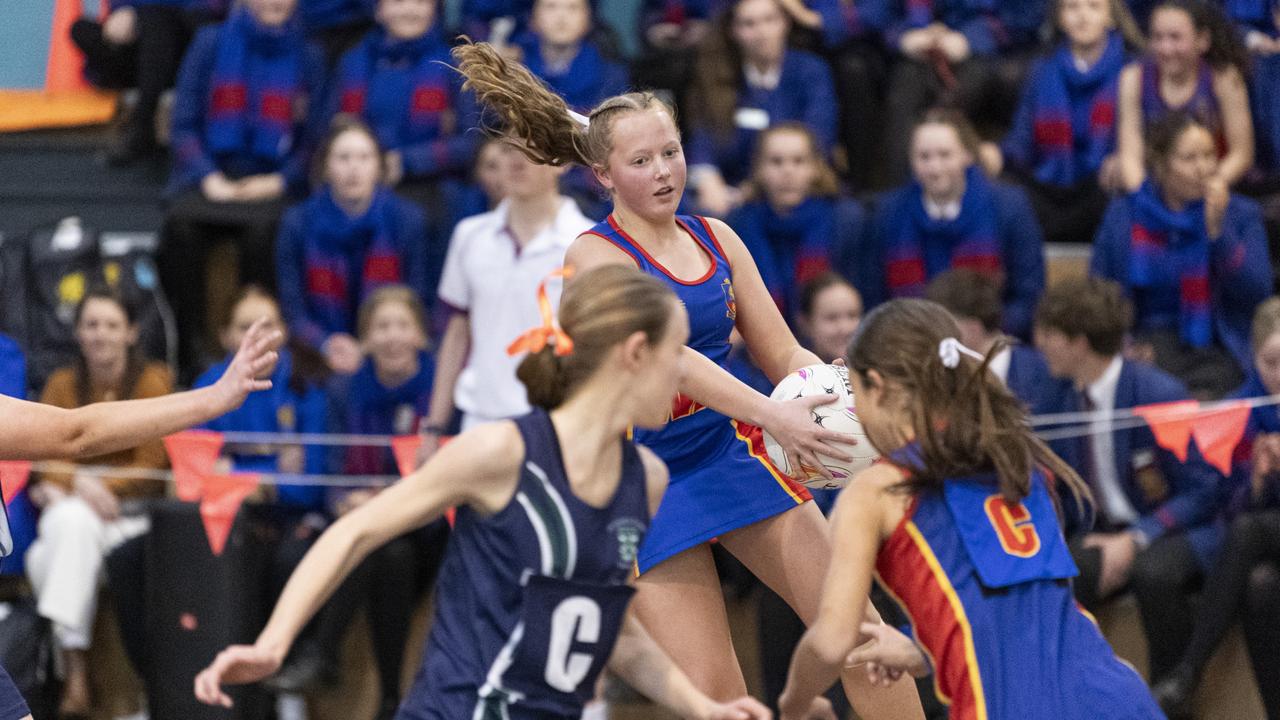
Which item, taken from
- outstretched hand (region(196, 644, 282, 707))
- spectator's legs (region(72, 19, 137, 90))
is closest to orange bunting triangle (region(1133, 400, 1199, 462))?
outstretched hand (region(196, 644, 282, 707))

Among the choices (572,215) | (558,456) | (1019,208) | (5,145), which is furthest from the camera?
(5,145)

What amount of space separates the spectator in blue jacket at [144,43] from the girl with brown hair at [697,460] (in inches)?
190

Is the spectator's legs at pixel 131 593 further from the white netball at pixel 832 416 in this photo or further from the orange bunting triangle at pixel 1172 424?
the orange bunting triangle at pixel 1172 424

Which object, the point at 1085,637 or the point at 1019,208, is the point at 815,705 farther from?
the point at 1019,208

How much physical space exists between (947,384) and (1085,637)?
0.56 meters

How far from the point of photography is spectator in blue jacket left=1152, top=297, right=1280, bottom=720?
6156 mm

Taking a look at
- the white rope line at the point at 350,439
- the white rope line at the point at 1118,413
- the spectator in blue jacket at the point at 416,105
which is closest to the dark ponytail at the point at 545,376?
the white rope line at the point at 1118,413

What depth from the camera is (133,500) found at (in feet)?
23.1

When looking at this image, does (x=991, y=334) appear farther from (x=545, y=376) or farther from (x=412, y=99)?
(x=545, y=376)

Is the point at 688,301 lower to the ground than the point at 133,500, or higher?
higher

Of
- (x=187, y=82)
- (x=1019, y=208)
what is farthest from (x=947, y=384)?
(x=187, y=82)

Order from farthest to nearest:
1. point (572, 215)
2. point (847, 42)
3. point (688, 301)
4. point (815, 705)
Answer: point (847, 42) → point (572, 215) → point (688, 301) → point (815, 705)

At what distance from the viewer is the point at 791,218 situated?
7496 millimetres

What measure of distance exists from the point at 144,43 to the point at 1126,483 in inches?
198
